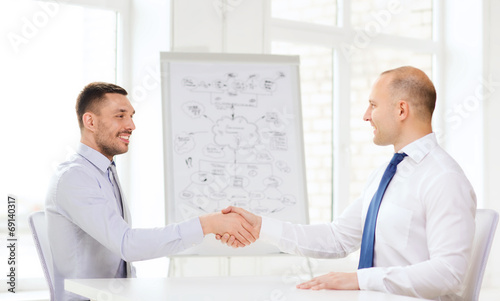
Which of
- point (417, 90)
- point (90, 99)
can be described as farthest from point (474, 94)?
point (90, 99)

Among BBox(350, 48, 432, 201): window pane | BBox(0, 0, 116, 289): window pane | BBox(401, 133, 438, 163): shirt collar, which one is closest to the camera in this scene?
BBox(401, 133, 438, 163): shirt collar

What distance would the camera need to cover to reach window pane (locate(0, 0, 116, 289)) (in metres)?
3.43

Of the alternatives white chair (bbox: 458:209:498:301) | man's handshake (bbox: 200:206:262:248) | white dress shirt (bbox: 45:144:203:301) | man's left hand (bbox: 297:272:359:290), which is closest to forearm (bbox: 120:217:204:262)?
white dress shirt (bbox: 45:144:203:301)

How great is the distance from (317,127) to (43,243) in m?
2.61

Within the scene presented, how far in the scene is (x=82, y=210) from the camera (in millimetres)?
2266

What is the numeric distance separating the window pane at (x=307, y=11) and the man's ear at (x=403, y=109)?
224 centimetres

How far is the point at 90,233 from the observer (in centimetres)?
227

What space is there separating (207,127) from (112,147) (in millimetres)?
761

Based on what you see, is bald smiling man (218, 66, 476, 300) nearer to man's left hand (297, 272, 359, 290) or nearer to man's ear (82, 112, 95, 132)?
man's left hand (297, 272, 359, 290)

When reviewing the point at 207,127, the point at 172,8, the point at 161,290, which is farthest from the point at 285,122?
the point at 161,290

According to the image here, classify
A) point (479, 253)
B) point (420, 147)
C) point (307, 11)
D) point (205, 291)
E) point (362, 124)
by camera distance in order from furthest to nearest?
point (362, 124) < point (307, 11) < point (420, 147) < point (479, 253) < point (205, 291)

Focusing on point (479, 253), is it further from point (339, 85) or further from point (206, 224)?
point (339, 85)

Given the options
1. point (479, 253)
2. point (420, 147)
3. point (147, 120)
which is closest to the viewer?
point (479, 253)

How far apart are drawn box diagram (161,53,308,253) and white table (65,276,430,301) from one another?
1.10 meters
